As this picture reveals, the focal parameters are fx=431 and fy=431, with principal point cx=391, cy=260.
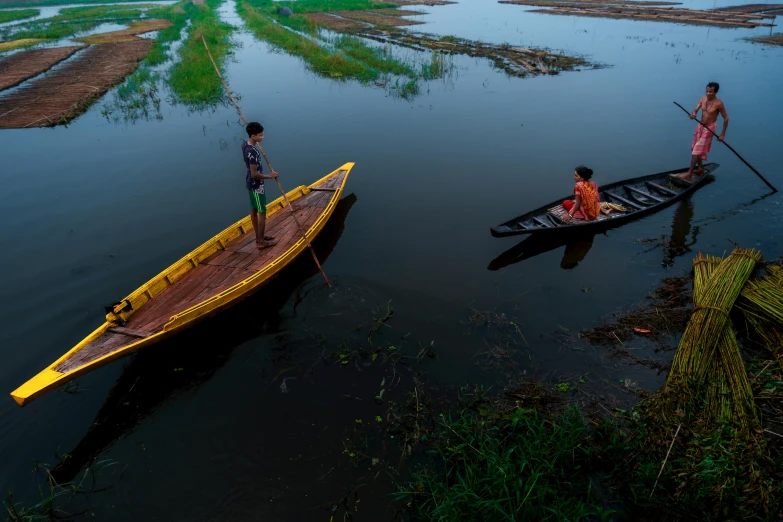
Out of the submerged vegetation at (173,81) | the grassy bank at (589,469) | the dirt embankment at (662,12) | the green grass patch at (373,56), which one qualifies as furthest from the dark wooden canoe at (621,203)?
the dirt embankment at (662,12)

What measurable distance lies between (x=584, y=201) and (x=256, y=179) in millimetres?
5858

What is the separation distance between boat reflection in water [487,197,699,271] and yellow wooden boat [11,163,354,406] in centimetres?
369

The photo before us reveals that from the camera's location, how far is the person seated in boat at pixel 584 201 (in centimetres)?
790

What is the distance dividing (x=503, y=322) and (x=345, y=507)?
3430mm

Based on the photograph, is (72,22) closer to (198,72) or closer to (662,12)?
(198,72)

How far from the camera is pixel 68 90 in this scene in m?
18.6

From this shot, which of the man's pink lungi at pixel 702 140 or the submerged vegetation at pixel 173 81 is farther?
the submerged vegetation at pixel 173 81

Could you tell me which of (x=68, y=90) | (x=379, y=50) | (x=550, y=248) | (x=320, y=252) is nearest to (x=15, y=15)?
(x=68, y=90)

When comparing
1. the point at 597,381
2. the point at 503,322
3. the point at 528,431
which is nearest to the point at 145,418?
the point at 528,431

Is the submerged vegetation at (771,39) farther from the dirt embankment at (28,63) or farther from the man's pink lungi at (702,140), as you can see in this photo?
Result: the dirt embankment at (28,63)

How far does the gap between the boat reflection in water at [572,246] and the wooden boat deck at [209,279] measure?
12.4 feet

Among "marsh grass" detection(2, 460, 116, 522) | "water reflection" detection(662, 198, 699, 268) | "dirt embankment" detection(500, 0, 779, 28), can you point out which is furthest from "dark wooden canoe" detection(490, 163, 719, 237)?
"dirt embankment" detection(500, 0, 779, 28)

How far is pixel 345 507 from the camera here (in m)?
4.29

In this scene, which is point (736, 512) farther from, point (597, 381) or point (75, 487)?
point (75, 487)
